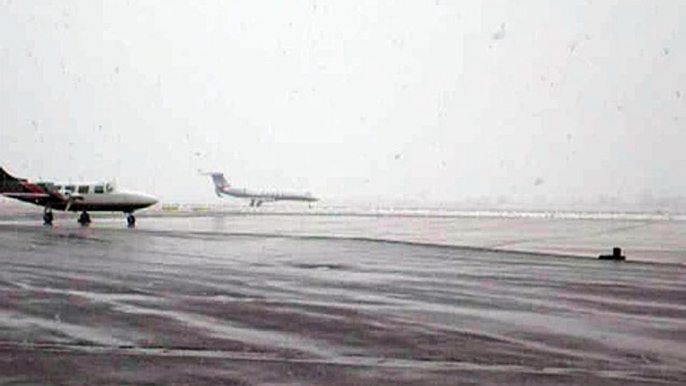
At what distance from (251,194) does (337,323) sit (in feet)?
472

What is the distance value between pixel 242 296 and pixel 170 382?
8.09m

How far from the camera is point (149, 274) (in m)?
21.6

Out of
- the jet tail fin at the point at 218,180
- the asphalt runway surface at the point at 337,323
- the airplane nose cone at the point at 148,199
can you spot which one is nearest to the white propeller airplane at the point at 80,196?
the airplane nose cone at the point at 148,199

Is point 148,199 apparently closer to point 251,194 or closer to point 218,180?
point 251,194

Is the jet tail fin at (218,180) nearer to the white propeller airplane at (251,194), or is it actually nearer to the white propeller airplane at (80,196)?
the white propeller airplane at (251,194)

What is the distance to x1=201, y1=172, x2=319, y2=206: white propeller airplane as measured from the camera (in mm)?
155875

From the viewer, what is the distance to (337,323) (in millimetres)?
13039

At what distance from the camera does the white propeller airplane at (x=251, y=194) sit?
156m

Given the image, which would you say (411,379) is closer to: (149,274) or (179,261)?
(149,274)

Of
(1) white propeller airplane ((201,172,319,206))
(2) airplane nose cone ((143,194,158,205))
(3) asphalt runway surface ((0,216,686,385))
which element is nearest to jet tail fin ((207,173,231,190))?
(1) white propeller airplane ((201,172,319,206))

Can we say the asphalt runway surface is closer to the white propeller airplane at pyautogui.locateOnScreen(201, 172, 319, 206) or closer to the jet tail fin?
Result: the white propeller airplane at pyautogui.locateOnScreen(201, 172, 319, 206)

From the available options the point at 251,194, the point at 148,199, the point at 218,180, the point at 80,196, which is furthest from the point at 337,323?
the point at 218,180

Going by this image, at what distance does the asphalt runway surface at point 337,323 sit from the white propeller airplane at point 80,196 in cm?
3061

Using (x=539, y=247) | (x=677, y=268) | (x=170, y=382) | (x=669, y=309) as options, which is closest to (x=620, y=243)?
(x=539, y=247)
